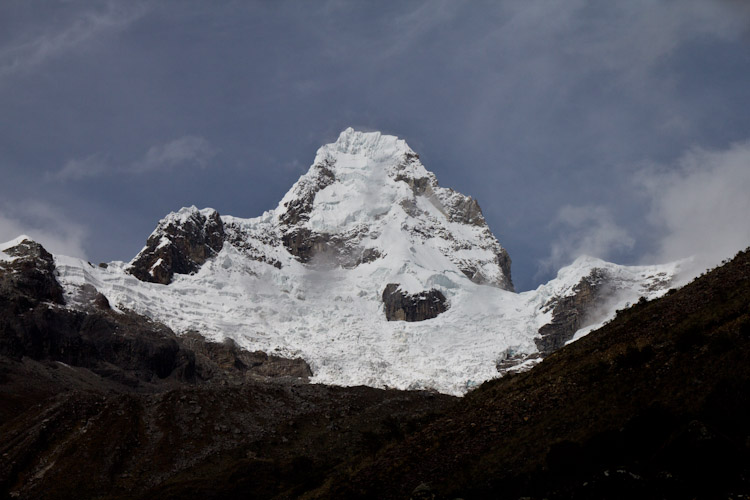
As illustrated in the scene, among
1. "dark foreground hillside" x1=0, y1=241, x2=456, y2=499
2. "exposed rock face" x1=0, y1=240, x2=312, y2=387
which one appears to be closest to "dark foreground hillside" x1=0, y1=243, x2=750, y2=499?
"dark foreground hillside" x1=0, y1=241, x2=456, y2=499

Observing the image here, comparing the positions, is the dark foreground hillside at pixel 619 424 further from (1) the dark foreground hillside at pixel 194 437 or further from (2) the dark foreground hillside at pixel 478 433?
(1) the dark foreground hillside at pixel 194 437

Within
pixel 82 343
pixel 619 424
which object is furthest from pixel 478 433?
pixel 82 343

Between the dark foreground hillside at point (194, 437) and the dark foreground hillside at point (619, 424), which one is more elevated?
the dark foreground hillside at point (194, 437)

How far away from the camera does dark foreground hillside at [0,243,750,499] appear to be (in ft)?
74.6

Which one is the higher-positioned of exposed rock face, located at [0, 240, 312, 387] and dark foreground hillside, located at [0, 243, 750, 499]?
exposed rock face, located at [0, 240, 312, 387]

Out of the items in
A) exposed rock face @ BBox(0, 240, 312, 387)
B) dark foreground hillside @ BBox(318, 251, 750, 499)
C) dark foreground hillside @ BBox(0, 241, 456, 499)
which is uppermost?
exposed rock face @ BBox(0, 240, 312, 387)

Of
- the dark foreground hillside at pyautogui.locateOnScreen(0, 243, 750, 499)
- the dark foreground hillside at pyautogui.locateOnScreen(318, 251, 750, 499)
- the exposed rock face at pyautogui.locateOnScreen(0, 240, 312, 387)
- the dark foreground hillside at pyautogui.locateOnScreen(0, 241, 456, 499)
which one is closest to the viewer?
the dark foreground hillside at pyautogui.locateOnScreen(318, 251, 750, 499)

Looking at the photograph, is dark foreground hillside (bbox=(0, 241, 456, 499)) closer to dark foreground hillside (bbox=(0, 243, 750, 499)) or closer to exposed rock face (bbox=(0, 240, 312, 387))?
dark foreground hillside (bbox=(0, 243, 750, 499))

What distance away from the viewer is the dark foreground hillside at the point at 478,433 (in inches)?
896

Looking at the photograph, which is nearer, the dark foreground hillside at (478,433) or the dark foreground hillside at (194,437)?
the dark foreground hillside at (478,433)

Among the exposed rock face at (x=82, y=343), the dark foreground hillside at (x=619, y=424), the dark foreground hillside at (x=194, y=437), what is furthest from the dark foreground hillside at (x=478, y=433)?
the exposed rock face at (x=82, y=343)

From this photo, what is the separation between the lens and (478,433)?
34.0 metres

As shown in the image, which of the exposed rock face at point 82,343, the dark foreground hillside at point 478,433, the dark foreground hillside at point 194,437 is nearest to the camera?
the dark foreground hillside at point 478,433

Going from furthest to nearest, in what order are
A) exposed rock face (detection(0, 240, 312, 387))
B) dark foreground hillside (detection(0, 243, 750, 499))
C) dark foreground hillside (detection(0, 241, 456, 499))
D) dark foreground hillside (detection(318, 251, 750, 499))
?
exposed rock face (detection(0, 240, 312, 387)) < dark foreground hillside (detection(0, 241, 456, 499)) < dark foreground hillside (detection(0, 243, 750, 499)) < dark foreground hillside (detection(318, 251, 750, 499))
